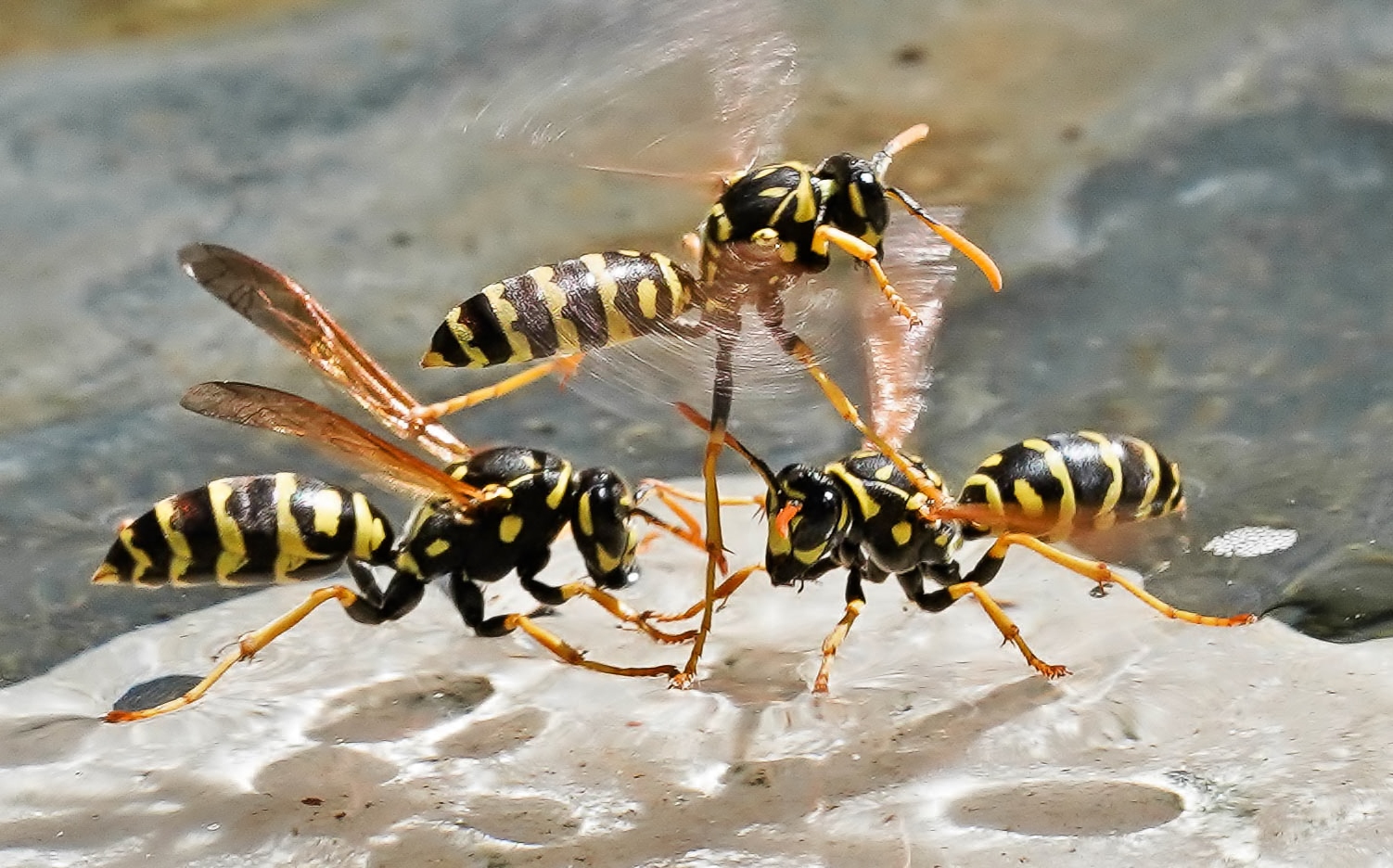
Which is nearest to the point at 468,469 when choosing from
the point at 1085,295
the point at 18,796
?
the point at 18,796

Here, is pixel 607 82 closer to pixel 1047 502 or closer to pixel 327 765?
pixel 1047 502

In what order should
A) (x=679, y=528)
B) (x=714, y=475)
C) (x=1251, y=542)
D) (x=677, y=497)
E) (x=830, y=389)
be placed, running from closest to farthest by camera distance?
(x=830, y=389) < (x=714, y=475) < (x=1251, y=542) < (x=679, y=528) < (x=677, y=497)

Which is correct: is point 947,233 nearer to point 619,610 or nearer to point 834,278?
point 834,278

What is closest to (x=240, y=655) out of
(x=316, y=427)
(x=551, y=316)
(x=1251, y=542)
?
(x=316, y=427)

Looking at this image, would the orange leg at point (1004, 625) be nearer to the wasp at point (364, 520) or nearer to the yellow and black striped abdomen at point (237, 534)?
the wasp at point (364, 520)

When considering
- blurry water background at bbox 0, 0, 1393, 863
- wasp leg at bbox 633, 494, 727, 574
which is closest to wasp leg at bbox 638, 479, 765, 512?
wasp leg at bbox 633, 494, 727, 574
